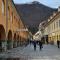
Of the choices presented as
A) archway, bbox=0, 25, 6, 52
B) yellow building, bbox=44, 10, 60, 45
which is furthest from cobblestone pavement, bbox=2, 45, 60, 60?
yellow building, bbox=44, 10, 60, 45

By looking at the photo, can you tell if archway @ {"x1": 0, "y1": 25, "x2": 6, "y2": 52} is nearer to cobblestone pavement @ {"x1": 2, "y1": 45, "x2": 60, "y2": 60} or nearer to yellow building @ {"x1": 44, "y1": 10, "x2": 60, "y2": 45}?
cobblestone pavement @ {"x1": 2, "y1": 45, "x2": 60, "y2": 60}

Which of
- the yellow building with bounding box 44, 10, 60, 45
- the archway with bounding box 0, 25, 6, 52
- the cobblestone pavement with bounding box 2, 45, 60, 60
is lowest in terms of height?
the cobblestone pavement with bounding box 2, 45, 60, 60

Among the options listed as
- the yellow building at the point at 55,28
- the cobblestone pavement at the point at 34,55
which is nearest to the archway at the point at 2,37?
the cobblestone pavement at the point at 34,55

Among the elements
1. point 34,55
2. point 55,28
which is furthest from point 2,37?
point 55,28

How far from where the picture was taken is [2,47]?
114 ft

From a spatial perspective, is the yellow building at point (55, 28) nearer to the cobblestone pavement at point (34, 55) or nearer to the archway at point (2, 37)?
the cobblestone pavement at point (34, 55)

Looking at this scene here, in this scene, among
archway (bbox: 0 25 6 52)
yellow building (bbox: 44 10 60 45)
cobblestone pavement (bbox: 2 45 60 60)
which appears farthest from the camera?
Result: yellow building (bbox: 44 10 60 45)

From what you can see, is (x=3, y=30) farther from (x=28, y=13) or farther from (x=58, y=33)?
(x=28, y=13)

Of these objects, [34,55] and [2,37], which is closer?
[34,55]

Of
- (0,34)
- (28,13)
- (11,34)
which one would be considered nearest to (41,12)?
(28,13)

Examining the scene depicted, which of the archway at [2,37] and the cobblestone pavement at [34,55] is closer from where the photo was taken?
the cobblestone pavement at [34,55]

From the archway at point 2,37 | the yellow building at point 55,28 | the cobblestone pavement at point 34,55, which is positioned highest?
the yellow building at point 55,28

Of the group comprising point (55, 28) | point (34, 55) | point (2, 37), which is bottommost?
point (34, 55)

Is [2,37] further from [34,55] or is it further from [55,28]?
[55,28]
